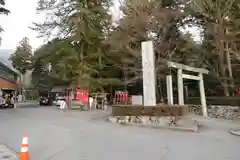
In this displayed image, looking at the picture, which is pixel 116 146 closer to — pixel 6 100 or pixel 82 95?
pixel 82 95

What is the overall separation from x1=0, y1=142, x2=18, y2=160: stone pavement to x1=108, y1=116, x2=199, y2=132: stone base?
822cm

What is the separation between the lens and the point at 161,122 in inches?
638

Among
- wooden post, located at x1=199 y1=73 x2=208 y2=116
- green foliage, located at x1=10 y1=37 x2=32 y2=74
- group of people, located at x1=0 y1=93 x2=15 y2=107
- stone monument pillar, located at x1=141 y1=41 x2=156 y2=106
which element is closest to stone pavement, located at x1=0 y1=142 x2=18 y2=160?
stone monument pillar, located at x1=141 y1=41 x2=156 y2=106

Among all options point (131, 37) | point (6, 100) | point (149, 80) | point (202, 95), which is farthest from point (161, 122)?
point (6, 100)

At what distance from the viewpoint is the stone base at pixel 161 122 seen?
597 inches

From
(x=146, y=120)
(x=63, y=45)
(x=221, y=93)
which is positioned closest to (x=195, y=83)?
(x=221, y=93)

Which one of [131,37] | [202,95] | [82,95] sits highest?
[131,37]

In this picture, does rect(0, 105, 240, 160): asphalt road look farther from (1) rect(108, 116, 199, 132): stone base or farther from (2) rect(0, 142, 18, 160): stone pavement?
(1) rect(108, 116, 199, 132): stone base

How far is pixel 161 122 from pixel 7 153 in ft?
30.6

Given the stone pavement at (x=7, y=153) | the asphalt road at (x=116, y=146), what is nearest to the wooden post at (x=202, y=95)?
the asphalt road at (x=116, y=146)

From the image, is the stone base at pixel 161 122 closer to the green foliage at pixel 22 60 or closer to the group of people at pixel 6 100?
the group of people at pixel 6 100

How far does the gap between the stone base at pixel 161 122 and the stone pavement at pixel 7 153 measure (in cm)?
822

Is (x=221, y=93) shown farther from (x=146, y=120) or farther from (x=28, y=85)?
(x=28, y=85)

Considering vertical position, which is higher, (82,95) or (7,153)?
(82,95)
